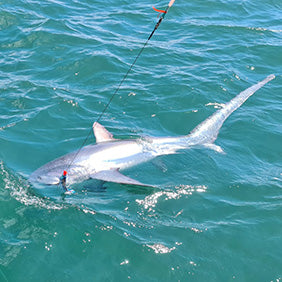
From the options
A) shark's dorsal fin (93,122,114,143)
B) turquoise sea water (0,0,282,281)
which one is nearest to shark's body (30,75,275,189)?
A: shark's dorsal fin (93,122,114,143)

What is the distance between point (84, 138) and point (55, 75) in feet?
13.1

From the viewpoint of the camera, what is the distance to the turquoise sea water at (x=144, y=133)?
23.6 feet

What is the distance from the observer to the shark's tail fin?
421 inches

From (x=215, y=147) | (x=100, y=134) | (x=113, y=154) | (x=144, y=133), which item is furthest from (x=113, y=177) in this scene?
(x=215, y=147)

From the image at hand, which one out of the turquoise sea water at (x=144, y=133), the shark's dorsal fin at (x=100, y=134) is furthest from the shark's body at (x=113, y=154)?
the turquoise sea water at (x=144, y=133)

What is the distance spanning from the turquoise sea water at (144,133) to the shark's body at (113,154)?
1.00ft

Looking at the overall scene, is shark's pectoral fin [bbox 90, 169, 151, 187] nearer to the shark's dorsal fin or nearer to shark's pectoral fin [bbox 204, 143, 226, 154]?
the shark's dorsal fin

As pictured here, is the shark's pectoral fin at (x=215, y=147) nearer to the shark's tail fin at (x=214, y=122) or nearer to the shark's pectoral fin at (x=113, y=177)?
the shark's tail fin at (x=214, y=122)

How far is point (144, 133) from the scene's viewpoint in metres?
10.9

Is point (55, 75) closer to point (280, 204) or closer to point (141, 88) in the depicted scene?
point (141, 88)

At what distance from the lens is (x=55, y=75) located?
13672 mm

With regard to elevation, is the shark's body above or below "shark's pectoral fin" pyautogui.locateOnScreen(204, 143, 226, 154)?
above

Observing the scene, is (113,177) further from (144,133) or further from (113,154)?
(144,133)

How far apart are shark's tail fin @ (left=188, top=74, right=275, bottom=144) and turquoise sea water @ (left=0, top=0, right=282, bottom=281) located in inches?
10.0
